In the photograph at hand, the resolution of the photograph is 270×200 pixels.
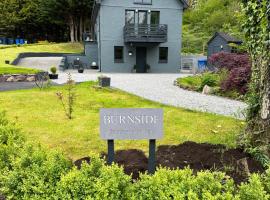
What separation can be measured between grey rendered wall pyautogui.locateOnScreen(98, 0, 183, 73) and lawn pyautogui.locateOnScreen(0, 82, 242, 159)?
18154 mm

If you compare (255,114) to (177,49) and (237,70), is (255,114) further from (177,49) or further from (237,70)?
(177,49)

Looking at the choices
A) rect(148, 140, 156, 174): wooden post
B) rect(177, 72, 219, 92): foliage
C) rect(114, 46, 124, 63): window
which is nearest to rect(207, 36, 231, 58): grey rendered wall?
rect(114, 46, 124, 63): window

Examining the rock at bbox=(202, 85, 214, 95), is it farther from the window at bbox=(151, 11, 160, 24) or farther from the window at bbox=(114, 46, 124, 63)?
the window at bbox=(151, 11, 160, 24)

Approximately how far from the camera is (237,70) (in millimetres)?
15062

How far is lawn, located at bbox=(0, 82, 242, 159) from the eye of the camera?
711cm

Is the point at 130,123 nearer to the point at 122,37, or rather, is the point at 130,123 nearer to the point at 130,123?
the point at 130,123

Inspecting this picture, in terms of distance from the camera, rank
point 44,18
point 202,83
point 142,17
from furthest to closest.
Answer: point 44,18
point 142,17
point 202,83

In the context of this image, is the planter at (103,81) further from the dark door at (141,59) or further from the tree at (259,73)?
the dark door at (141,59)

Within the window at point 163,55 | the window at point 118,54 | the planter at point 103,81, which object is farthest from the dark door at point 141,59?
the planter at point 103,81

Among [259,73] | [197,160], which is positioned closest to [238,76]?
[259,73]

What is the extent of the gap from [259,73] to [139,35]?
2476 cm

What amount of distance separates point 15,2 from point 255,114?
57.0 m

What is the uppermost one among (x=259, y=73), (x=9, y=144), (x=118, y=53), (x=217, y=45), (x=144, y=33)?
(x=144, y=33)

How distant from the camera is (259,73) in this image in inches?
213
